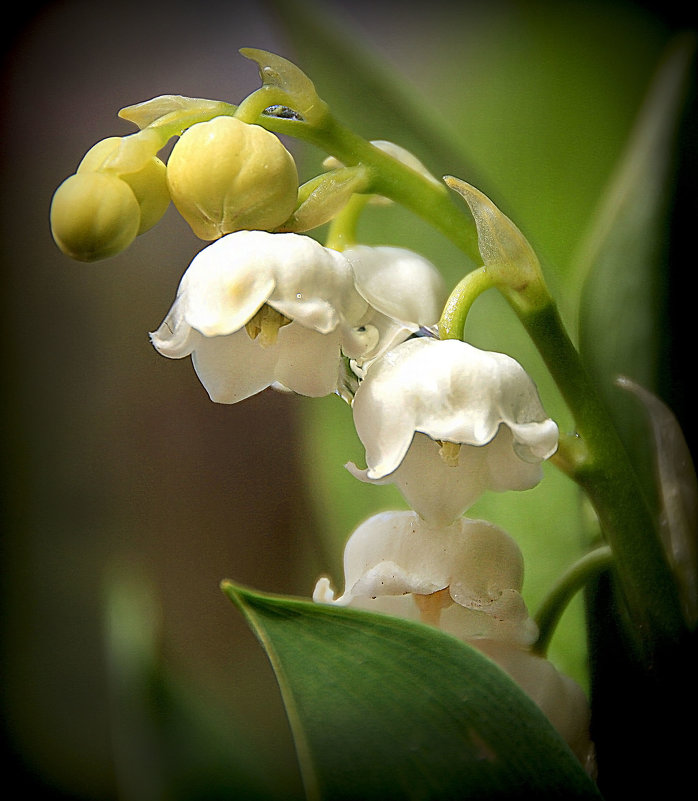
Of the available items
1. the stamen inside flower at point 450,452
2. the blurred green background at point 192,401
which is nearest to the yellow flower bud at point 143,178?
the stamen inside flower at point 450,452

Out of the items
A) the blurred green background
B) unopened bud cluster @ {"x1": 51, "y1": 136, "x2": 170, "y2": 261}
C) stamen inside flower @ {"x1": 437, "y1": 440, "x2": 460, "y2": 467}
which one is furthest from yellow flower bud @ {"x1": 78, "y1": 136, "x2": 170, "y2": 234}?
the blurred green background

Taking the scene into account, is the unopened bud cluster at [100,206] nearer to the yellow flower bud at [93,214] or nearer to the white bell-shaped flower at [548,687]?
the yellow flower bud at [93,214]

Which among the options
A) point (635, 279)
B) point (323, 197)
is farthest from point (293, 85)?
point (635, 279)

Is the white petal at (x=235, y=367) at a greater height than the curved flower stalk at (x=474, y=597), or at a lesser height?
greater

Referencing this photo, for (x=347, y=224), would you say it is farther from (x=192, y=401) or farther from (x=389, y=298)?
(x=192, y=401)

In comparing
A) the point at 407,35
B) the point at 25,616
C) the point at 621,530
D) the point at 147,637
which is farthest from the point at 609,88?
the point at 25,616

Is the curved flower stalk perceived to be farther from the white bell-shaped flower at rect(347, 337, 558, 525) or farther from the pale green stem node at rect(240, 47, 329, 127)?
the pale green stem node at rect(240, 47, 329, 127)
